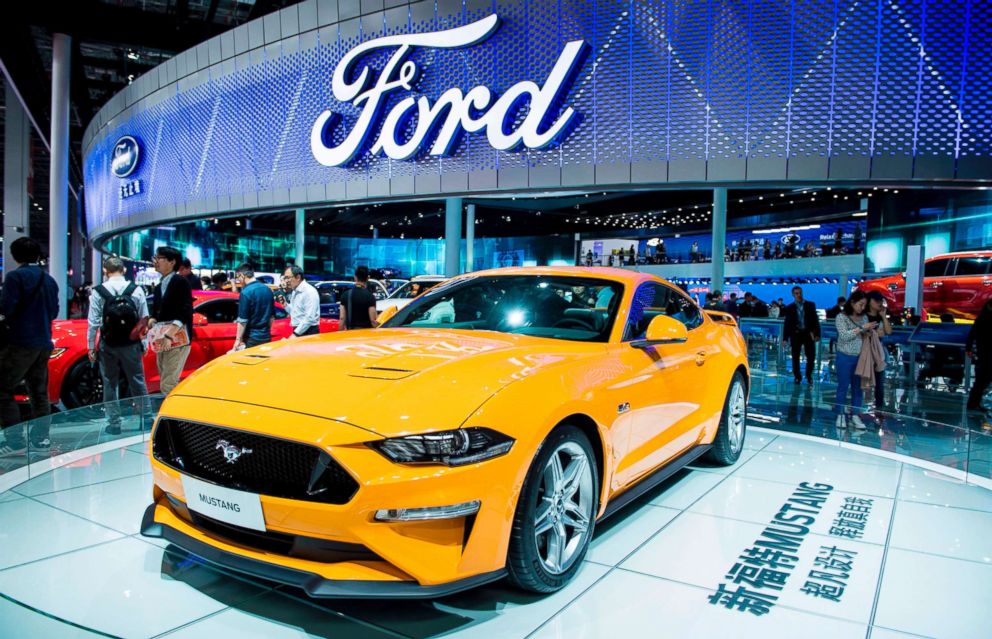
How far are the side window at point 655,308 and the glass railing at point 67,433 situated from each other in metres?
3.55

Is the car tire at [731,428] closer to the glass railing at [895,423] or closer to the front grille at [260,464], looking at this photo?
the glass railing at [895,423]

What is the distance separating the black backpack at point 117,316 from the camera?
5281 millimetres

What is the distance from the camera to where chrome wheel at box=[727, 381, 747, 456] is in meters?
4.65


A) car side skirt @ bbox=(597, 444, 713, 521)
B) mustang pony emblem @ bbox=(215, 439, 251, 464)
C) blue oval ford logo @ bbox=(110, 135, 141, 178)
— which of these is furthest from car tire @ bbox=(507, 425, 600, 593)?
blue oval ford logo @ bbox=(110, 135, 141, 178)

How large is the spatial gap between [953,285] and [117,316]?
16.1 metres

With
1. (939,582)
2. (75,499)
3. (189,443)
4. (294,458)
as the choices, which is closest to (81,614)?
(189,443)

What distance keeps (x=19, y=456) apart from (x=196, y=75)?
1649 cm

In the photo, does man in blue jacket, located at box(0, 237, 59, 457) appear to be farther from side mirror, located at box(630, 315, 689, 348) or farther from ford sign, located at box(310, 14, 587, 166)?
ford sign, located at box(310, 14, 587, 166)

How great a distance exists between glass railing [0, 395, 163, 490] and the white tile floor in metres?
0.21

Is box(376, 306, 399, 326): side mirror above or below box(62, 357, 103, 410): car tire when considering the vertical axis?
above

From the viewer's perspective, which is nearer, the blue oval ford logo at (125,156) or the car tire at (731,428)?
the car tire at (731,428)

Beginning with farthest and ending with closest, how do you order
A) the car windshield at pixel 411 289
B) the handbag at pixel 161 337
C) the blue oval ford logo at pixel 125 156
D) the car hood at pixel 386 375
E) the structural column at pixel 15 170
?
the structural column at pixel 15 170 < the blue oval ford logo at pixel 125 156 < the car windshield at pixel 411 289 < the handbag at pixel 161 337 < the car hood at pixel 386 375

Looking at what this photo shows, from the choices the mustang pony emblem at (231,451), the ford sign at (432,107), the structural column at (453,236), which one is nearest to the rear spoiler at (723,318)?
the mustang pony emblem at (231,451)

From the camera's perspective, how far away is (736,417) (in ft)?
15.8
